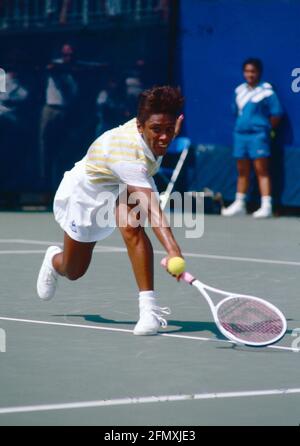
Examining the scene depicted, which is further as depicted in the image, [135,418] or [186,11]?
[186,11]

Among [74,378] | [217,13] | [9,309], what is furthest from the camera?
[217,13]

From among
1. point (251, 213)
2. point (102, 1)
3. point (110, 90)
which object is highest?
point (102, 1)

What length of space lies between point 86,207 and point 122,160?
0.54m

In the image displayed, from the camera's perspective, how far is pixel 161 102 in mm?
7445

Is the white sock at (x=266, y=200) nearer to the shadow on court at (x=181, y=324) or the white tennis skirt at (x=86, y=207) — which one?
the shadow on court at (x=181, y=324)

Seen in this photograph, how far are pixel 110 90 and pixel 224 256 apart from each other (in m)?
6.12

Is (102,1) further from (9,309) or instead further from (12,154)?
(9,309)

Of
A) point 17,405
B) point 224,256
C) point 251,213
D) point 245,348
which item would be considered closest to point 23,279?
point 224,256

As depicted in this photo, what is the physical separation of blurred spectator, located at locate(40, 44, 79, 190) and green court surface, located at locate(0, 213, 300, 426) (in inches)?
244

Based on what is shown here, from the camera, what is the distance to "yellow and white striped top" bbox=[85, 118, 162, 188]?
7.48 m

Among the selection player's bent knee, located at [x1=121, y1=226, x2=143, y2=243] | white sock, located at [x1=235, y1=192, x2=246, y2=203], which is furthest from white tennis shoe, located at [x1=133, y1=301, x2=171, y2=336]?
white sock, located at [x1=235, y1=192, x2=246, y2=203]

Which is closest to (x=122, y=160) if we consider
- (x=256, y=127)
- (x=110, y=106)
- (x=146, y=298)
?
(x=146, y=298)

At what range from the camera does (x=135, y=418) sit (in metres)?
5.36
